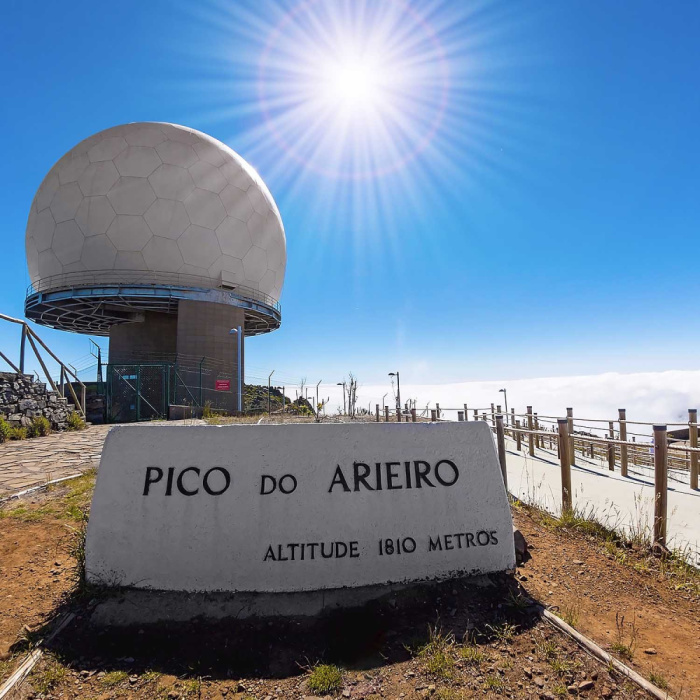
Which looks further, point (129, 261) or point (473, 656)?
point (129, 261)

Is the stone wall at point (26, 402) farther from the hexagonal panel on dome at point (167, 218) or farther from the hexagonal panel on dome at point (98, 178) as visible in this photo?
the hexagonal panel on dome at point (98, 178)

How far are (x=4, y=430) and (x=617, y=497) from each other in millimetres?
12385

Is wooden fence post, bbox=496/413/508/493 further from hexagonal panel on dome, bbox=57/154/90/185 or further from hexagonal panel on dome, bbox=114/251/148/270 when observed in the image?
hexagonal panel on dome, bbox=57/154/90/185

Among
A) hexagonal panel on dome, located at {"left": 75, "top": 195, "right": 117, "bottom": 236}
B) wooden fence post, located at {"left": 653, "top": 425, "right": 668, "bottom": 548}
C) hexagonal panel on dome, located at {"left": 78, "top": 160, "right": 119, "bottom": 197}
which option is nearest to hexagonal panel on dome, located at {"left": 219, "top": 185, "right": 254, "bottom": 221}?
hexagonal panel on dome, located at {"left": 78, "top": 160, "right": 119, "bottom": 197}

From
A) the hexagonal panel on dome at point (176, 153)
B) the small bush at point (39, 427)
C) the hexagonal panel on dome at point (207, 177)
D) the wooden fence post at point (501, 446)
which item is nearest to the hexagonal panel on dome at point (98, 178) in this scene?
the hexagonal panel on dome at point (176, 153)

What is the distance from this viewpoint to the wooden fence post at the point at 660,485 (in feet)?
12.6

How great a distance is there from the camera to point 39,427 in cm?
1005

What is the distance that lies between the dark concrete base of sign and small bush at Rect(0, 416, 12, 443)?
341 inches

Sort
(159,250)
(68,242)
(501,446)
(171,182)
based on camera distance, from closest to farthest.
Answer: (501,446) < (159,250) < (68,242) < (171,182)

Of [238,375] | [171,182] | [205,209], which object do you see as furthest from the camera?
[238,375]

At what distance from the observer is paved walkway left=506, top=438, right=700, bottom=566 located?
4.41 metres

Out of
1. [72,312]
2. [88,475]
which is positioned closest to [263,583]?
[88,475]

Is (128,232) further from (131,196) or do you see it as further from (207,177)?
(207,177)

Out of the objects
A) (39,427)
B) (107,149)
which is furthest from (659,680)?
(107,149)
